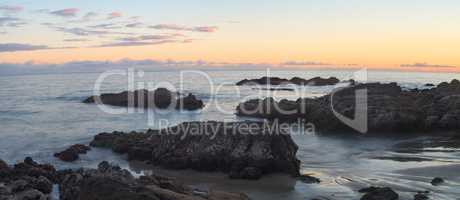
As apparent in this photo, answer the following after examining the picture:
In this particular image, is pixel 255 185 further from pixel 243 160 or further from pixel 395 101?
pixel 395 101

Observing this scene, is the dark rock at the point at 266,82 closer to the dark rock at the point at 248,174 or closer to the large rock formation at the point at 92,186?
the large rock formation at the point at 92,186

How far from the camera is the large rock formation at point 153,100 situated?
49759 millimetres

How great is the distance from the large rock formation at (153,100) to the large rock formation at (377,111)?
26.2ft

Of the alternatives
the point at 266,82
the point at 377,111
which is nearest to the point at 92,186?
the point at 377,111

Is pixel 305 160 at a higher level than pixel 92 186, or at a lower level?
lower

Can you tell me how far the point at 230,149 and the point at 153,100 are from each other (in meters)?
32.6

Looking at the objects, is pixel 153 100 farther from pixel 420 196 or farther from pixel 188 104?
pixel 420 196

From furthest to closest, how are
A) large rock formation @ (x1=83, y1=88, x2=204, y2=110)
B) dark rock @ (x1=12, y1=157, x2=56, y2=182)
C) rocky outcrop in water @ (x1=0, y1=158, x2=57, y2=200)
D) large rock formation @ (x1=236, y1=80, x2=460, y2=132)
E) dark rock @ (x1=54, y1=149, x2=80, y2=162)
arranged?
large rock formation @ (x1=83, y1=88, x2=204, y2=110), large rock formation @ (x1=236, y1=80, x2=460, y2=132), dark rock @ (x1=54, y1=149, x2=80, y2=162), dark rock @ (x1=12, y1=157, x2=56, y2=182), rocky outcrop in water @ (x1=0, y1=158, x2=57, y2=200)

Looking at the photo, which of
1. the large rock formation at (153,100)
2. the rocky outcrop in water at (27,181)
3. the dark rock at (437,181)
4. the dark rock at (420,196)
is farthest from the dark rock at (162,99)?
the dark rock at (420,196)

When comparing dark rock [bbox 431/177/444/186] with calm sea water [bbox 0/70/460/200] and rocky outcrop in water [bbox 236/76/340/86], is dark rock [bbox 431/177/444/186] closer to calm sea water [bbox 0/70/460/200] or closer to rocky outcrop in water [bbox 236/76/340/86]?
calm sea water [bbox 0/70/460/200]

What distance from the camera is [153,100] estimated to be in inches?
2025

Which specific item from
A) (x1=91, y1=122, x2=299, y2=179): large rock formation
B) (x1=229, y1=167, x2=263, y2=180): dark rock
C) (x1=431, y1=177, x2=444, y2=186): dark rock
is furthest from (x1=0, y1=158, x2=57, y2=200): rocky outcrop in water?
(x1=431, y1=177, x2=444, y2=186): dark rock

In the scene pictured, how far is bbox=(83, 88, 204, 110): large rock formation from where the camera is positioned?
1959 inches

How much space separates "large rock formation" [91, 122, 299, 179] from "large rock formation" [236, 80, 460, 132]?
1270 cm
